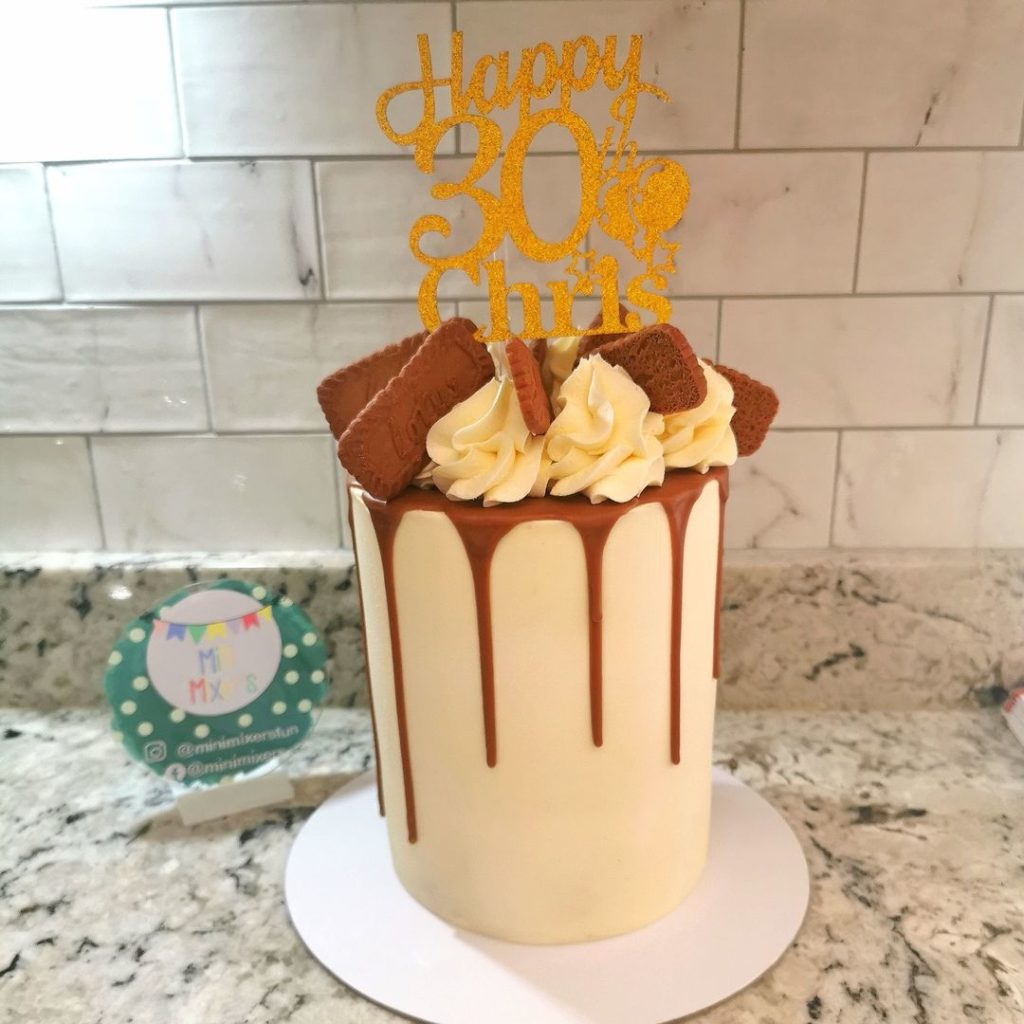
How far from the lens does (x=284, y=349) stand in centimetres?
110

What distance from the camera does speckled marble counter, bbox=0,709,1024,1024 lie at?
0.73m

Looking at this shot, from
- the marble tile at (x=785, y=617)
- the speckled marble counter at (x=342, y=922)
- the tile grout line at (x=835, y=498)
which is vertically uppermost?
the tile grout line at (x=835, y=498)

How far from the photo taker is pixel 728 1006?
2.34 feet

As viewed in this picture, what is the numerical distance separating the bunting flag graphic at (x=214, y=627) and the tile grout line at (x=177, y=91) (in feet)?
1.76

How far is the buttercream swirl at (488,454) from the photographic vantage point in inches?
27.4

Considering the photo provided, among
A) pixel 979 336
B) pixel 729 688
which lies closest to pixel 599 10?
pixel 979 336

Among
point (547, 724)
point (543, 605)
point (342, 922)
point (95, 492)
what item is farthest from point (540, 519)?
point (95, 492)

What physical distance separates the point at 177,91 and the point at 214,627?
0.61 meters

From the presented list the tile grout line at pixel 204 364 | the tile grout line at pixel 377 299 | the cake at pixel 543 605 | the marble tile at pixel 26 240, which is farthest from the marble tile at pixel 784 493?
the marble tile at pixel 26 240

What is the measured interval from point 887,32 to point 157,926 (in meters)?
1.17

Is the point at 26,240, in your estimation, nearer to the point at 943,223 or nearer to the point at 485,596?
the point at 485,596

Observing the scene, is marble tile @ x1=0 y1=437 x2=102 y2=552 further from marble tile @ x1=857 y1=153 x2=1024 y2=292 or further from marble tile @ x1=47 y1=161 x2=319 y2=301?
marble tile @ x1=857 y1=153 x2=1024 y2=292

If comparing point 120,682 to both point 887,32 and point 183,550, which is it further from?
point 887,32

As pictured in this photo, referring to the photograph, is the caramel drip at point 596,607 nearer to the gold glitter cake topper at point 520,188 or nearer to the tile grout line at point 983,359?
the gold glitter cake topper at point 520,188
